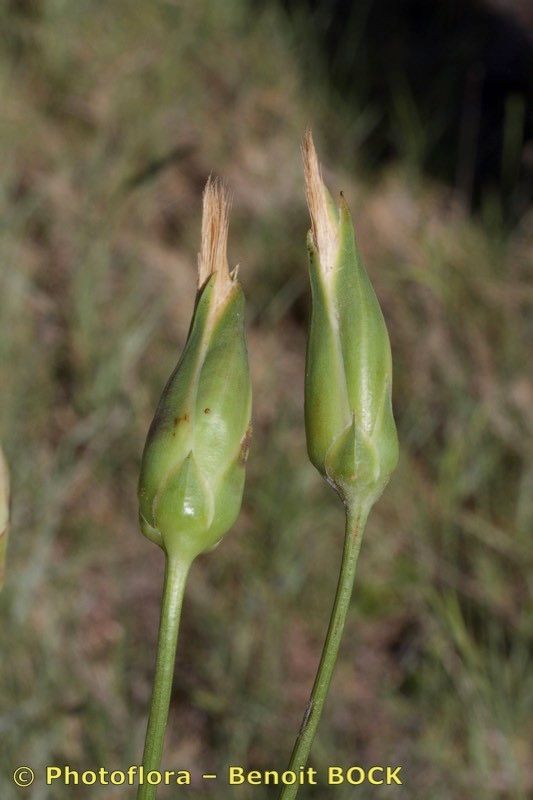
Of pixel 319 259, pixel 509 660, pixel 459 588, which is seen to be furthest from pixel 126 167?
pixel 319 259

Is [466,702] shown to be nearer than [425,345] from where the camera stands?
Yes

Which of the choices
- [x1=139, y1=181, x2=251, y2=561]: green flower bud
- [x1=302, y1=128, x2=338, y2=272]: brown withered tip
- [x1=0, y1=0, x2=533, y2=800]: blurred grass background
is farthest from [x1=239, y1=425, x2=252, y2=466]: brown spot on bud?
[x1=0, y1=0, x2=533, y2=800]: blurred grass background

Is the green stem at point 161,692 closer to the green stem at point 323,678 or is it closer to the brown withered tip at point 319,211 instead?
the green stem at point 323,678

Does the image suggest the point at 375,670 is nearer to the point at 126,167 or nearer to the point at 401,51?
the point at 126,167

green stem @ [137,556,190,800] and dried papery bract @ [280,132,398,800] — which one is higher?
dried papery bract @ [280,132,398,800]

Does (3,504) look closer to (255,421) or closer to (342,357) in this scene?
(342,357)

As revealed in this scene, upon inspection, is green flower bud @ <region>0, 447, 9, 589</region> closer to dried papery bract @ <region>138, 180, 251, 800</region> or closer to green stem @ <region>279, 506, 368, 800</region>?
dried papery bract @ <region>138, 180, 251, 800</region>

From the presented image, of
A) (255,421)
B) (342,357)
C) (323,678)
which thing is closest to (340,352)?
(342,357)
